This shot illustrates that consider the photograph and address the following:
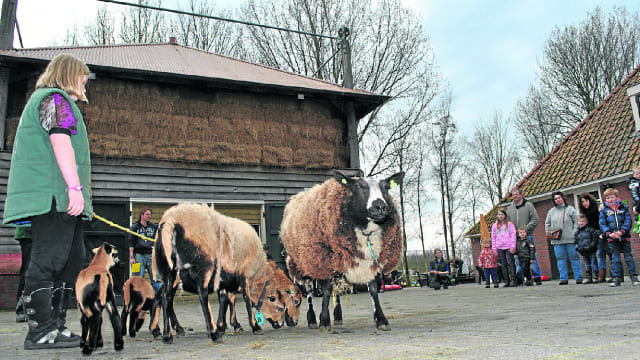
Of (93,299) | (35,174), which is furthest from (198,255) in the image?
(35,174)

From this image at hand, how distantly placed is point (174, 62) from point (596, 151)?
14.9 metres

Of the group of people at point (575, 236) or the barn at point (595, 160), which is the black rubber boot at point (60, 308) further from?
the barn at point (595, 160)

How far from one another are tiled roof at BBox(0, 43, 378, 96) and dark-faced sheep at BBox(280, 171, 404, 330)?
7.82m

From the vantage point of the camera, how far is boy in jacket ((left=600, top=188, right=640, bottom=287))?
28.7ft

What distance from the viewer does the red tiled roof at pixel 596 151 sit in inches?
627

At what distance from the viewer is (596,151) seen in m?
17.4

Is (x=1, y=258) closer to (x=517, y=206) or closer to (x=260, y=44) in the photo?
(x=517, y=206)

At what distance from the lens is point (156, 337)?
4367 mm

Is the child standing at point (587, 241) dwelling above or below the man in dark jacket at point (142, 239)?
below

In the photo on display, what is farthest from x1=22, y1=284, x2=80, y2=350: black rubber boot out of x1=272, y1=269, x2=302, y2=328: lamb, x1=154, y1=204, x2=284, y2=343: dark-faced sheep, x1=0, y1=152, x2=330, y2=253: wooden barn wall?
x1=0, y1=152, x2=330, y2=253: wooden barn wall

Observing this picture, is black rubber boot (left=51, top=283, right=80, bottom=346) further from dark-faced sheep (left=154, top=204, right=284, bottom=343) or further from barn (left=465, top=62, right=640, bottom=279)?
barn (left=465, top=62, right=640, bottom=279)

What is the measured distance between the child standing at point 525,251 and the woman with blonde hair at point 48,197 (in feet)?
31.5

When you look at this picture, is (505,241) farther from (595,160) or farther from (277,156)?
(595,160)

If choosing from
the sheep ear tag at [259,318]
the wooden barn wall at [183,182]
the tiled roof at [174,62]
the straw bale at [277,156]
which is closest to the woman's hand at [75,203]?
the sheep ear tag at [259,318]
